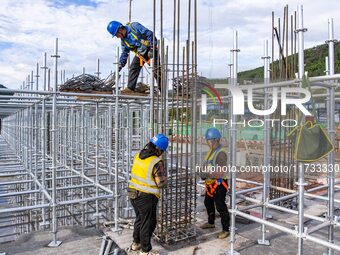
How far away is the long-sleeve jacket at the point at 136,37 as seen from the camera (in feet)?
18.6

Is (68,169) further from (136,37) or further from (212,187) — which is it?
(212,187)

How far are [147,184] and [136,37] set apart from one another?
293 centimetres

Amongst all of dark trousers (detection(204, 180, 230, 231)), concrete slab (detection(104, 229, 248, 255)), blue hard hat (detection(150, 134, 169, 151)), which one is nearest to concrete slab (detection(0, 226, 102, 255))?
concrete slab (detection(104, 229, 248, 255))

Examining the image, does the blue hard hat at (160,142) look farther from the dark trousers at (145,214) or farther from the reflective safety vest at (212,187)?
the reflective safety vest at (212,187)

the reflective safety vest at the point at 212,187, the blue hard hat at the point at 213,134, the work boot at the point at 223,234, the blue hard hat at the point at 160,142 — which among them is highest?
the blue hard hat at the point at 213,134

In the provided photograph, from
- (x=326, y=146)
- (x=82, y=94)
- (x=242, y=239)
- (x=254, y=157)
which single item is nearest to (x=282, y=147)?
(x=254, y=157)

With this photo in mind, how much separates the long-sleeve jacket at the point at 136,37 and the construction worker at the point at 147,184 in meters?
2.20

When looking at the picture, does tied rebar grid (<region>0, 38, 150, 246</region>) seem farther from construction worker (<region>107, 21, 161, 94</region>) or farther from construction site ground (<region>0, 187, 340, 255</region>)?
construction worker (<region>107, 21, 161, 94</region>)

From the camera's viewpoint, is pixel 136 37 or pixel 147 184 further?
pixel 136 37

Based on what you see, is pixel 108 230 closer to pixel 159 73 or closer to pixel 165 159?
pixel 165 159

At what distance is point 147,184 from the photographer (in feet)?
13.7

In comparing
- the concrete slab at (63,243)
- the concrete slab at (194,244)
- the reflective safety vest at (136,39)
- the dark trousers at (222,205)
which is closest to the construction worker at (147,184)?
the concrete slab at (194,244)

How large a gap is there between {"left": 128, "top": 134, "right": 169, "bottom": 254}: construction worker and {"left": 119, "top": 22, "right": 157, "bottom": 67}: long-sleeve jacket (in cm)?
220

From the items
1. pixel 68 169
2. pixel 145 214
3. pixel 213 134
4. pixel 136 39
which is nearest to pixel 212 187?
pixel 213 134
